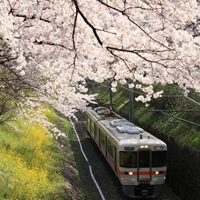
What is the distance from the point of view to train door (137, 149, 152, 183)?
1167 cm

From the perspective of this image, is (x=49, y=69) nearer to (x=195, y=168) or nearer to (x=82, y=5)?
(x=82, y=5)

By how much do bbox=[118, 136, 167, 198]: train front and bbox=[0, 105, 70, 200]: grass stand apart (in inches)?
89.9

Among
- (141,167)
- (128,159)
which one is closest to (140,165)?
(141,167)

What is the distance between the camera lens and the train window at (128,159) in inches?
457

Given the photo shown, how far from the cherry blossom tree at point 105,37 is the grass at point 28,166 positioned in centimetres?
366

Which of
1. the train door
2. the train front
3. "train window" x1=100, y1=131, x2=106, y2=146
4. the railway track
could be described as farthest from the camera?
"train window" x1=100, y1=131, x2=106, y2=146

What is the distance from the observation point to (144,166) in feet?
38.5

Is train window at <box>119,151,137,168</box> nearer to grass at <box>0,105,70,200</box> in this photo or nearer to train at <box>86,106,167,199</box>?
train at <box>86,106,167,199</box>

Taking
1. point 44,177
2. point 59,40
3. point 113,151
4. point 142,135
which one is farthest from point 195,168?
point 59,40

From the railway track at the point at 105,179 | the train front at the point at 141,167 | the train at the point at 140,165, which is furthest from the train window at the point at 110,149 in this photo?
the train front at the point at 141,167

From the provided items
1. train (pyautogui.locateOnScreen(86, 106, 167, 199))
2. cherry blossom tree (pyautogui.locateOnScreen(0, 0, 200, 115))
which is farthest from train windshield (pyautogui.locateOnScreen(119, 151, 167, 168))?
cherry blossom tree (pyautogui.locateOnScreen(0, 0, 200, 115))

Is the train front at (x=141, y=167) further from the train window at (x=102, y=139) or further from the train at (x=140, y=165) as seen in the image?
the train window at (x=102, y=139)

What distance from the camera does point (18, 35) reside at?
20.6 ft

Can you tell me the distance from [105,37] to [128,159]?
710cm
